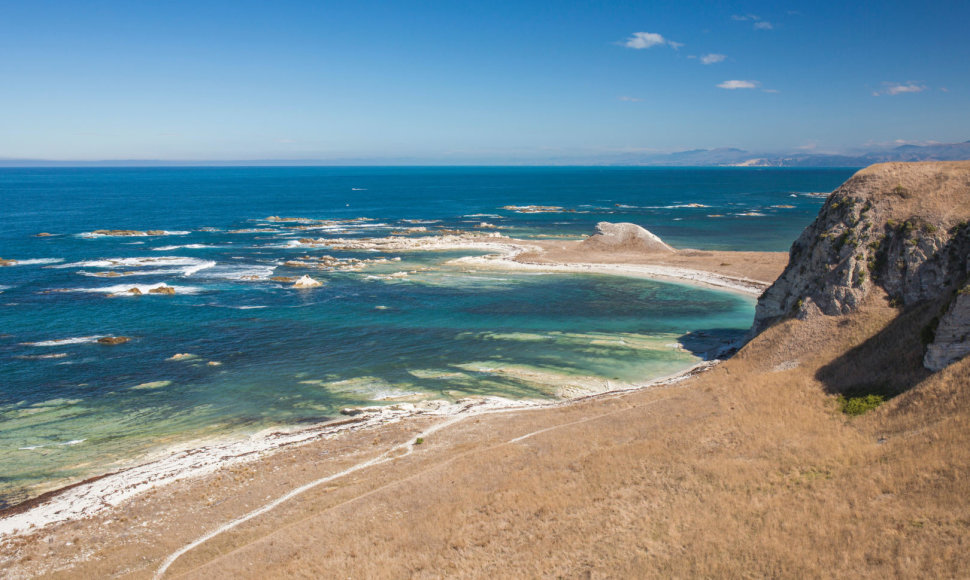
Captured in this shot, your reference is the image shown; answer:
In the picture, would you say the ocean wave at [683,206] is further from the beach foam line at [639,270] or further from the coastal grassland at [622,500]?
the coastal grassland at [622,500]

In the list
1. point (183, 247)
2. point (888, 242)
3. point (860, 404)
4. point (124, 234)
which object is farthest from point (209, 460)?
point (124, 234)

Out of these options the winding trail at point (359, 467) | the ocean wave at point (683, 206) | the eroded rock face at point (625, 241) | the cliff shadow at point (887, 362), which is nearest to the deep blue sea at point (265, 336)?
the winding trail at point (359, 467)

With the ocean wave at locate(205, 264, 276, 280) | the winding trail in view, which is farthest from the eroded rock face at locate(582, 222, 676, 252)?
the winding trail

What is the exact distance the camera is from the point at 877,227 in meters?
33.0

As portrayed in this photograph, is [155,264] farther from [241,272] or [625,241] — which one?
[625,241]

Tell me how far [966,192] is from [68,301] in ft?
243

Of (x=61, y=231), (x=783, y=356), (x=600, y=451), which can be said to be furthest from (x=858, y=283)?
(x=61, y=231)

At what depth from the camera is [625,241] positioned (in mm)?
86188

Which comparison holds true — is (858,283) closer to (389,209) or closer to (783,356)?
(783,356)

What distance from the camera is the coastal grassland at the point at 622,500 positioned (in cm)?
1517

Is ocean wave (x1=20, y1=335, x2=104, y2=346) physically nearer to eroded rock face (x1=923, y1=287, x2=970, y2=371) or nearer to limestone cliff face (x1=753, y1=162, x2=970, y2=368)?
limestone cliff face (x1=753, y1=162, x2=970, y2=368)

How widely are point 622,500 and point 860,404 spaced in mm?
12341

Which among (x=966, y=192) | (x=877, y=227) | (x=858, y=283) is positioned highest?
(x=966, y=192)

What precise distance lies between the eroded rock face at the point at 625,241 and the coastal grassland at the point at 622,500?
56.8m
